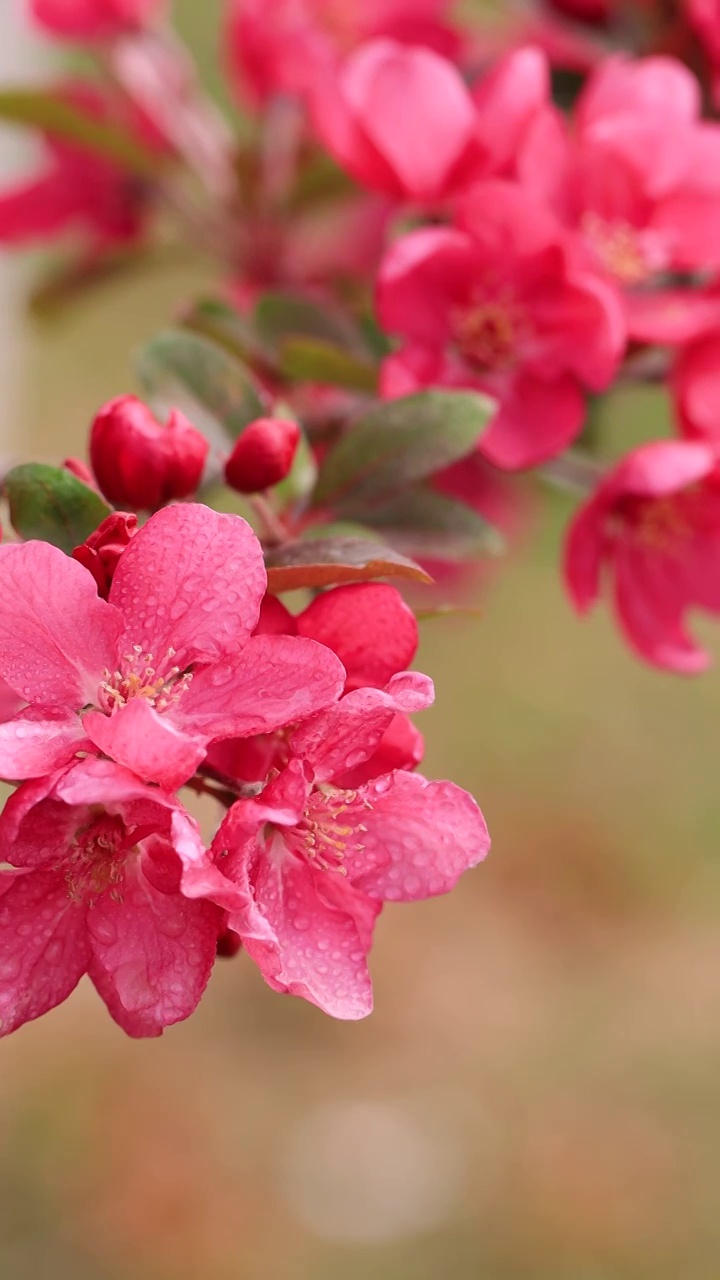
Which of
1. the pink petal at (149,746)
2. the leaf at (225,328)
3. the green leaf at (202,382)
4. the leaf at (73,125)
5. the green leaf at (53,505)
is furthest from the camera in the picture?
the leaf at (73,125)

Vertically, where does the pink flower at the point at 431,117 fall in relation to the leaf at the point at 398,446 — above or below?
above

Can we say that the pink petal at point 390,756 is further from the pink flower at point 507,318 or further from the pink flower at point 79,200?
the pink flower at point 79,200

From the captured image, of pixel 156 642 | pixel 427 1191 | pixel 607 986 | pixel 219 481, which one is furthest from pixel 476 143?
pixel 607 986

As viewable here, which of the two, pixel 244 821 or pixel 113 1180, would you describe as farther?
pixel 113 1180

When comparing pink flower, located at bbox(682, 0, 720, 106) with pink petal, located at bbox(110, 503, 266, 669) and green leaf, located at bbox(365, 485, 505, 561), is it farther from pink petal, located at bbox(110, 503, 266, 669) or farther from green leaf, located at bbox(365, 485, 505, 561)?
pink petal, located at bbox(110, 503, 266, 669)

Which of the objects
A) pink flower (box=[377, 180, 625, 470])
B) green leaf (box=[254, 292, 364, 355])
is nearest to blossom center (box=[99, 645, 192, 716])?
pink flower (box=[377, 180, 625, 470])

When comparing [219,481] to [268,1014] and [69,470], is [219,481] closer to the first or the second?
[69,470]

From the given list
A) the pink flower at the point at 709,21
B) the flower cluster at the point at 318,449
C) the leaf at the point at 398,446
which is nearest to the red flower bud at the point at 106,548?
the flower cluster at the point at 318,449
